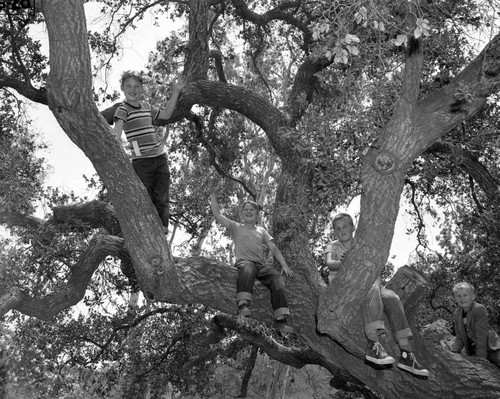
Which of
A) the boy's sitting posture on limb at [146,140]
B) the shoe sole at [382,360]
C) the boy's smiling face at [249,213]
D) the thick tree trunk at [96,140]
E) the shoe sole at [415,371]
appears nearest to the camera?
the thick tree trunk at [96,140]

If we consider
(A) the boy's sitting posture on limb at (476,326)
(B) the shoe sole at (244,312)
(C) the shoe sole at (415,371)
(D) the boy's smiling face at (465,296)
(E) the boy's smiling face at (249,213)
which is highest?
(E) the boy's smiling face at (249,213)

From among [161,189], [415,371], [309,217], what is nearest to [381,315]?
[415,371]

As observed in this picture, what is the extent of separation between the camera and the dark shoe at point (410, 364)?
535 cm

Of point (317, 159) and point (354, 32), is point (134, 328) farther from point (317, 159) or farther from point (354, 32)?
point (354, 32)

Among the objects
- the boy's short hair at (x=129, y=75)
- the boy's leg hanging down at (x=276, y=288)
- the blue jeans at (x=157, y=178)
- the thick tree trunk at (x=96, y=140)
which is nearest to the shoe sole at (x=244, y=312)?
the boy's leg hanging down at (x=276, y=288)

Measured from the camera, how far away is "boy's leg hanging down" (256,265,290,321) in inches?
221

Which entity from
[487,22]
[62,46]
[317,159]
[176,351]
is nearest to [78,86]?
[62,46]

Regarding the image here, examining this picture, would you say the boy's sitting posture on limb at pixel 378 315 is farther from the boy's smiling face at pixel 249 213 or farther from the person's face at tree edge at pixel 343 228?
the boy's smiling face at pixel 249 213

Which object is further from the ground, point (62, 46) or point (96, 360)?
point (62, 46)

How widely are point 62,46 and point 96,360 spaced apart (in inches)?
263

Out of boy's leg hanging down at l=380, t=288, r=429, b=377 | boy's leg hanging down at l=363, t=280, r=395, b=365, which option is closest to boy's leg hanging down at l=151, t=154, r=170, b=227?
boy's leg hanging down at l=363, t=280, r=395, b=365

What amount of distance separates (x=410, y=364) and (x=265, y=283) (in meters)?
1.46

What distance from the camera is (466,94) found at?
5129 mm

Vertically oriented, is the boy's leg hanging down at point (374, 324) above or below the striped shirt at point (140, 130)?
below
